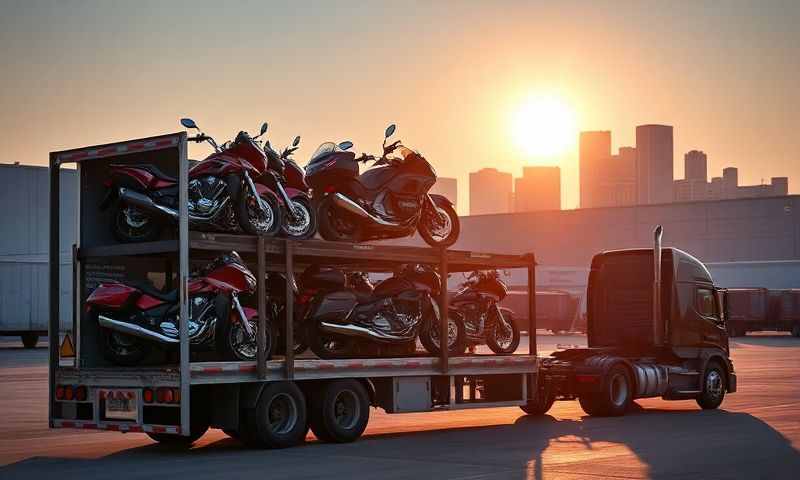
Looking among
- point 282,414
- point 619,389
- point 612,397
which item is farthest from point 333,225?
point 619,389

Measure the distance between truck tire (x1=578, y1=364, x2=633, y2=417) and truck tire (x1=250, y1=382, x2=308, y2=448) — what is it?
6410 mm

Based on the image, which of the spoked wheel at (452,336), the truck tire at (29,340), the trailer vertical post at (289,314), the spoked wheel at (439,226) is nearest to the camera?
the trailer vertical post at (289,314)

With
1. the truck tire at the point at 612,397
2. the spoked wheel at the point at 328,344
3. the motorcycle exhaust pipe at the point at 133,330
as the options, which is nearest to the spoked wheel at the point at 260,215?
the spoked wheel at the point at 328,344

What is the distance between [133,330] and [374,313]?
12.2 feet

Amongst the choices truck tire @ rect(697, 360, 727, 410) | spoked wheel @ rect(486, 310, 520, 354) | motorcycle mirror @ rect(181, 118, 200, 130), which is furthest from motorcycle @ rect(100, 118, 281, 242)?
truck tire @ rect(697, 360, 727, 410)

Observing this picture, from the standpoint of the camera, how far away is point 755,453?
14.7 m

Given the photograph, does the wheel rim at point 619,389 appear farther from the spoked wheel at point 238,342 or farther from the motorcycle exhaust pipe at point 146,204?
the motorcycle exhaust pipe at point 146,204

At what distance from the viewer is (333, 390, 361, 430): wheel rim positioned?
16.2 metres

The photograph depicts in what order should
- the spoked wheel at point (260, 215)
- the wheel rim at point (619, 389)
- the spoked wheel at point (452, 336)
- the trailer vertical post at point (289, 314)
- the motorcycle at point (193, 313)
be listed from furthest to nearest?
the wheel rim at point (619, 389) → the spoked wheel at point (452, 336) → the spoked wheel at point (260, 215) → the trailer vertical post at point (289, 314) → the motorcycle at point (193, 313)

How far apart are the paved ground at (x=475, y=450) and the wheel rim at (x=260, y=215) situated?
2723mm

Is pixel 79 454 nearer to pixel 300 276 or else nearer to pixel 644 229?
pixel 300 276

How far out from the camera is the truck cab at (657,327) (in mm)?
21656

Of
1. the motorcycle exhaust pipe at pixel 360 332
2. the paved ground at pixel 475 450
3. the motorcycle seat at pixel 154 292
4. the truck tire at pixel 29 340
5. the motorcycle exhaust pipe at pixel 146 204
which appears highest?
the motorcycle exhaust pipe at pixel 146 204

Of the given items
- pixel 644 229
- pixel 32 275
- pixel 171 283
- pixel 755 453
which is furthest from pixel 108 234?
pixel 644 229
